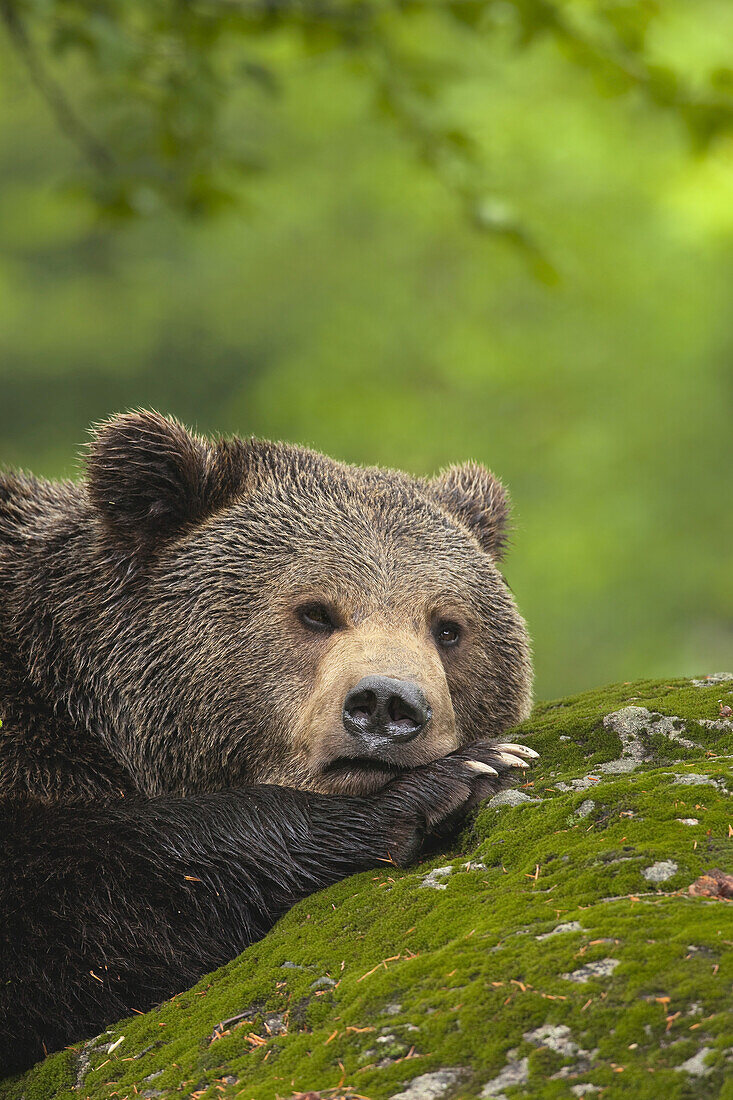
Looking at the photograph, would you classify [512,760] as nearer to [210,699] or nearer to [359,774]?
[359,774]

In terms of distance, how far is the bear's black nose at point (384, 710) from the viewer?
14.3 ft

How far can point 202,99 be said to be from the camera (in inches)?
213

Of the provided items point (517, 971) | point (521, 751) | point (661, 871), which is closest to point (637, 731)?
point (521, 751)

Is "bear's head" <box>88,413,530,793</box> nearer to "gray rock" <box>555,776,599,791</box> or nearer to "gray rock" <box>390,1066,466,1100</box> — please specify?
"gray rock" <box>555,776,599,791</box>

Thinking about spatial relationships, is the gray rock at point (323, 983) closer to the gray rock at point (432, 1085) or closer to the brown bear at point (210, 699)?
the gray rock at point (432, 1085)

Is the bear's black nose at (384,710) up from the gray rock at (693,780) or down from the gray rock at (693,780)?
up

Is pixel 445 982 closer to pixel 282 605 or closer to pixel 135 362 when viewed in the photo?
pixel 282 605

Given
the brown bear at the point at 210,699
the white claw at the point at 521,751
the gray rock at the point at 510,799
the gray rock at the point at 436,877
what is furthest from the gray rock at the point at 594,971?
the white claw at the point at 521,751

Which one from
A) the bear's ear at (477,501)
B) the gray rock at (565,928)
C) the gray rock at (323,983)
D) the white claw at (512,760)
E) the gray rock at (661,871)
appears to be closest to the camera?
the gray rock at (565,928)

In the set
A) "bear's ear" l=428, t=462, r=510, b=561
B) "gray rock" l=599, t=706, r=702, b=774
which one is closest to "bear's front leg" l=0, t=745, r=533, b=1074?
"gray rock" l=599, t=706, r=702, b=774

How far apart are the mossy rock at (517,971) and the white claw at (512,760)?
0.06 meters

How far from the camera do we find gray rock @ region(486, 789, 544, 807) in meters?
4.16

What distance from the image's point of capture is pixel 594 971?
9.27ft

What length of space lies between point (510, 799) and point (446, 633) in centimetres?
119
